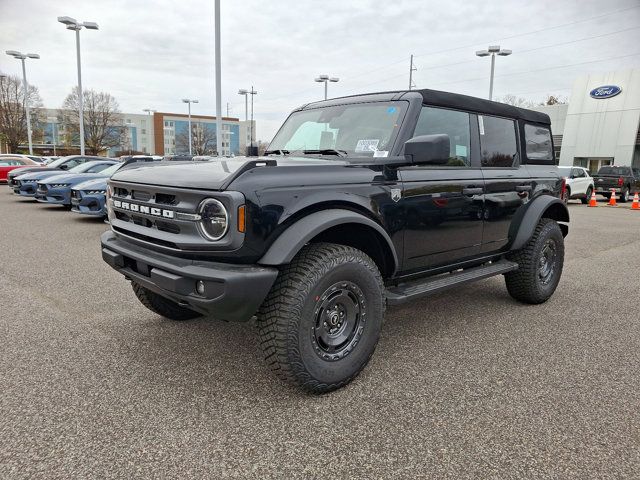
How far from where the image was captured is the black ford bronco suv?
2.50 metres

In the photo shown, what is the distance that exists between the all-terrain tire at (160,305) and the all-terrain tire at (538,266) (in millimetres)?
3136

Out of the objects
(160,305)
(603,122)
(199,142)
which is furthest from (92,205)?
(199,142)

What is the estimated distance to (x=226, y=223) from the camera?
243 cm

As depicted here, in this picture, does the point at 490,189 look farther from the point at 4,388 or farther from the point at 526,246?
the point at 4,388

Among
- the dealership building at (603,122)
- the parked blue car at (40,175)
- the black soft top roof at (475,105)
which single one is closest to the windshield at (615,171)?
the dealership building at (603,122)

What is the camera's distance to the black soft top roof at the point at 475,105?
11.8 ft

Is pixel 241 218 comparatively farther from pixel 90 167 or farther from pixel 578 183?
pixel 578 183

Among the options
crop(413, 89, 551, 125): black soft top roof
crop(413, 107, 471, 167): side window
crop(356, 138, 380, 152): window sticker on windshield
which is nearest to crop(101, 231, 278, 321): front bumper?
crop(356, 138, 380, 152): window sticker on windshield

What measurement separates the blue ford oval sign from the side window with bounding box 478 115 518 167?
37.1 meters

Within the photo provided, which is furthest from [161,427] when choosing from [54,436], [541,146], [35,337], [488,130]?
[541,146]

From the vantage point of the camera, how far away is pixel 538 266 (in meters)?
4.57

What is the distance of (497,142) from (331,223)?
2367 mm

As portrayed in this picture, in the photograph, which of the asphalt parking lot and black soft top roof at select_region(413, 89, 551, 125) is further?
black soft top roof at select_region(413, 89, 551, 125)

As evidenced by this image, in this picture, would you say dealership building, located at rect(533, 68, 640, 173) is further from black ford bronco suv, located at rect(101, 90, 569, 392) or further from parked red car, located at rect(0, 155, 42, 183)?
black ford bronco suv, located at rect(101, 90, 569, 392)
